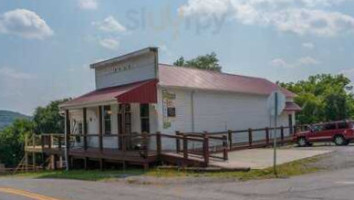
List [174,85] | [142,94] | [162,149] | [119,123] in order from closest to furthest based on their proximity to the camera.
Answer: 1. [162,149]
2. [142,94]
3. [174,85]
4. [119,123]

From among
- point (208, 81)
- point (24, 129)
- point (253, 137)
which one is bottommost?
point (253, 137)

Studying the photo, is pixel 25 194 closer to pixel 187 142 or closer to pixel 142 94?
pixel 187 142

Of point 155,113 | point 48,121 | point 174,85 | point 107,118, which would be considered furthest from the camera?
point 48,121

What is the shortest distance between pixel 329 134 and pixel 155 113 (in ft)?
42.6

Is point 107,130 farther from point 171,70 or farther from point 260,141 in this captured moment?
point 260,141

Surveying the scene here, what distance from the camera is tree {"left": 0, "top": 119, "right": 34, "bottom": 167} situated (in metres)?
79.9

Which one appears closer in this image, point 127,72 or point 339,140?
point 127,72

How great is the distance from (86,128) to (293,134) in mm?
14944

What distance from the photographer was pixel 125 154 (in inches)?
996

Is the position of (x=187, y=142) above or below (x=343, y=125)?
below

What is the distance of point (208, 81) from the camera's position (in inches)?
1278

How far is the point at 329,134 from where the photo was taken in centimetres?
3450

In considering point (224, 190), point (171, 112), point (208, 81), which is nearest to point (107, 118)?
point (171, 112)

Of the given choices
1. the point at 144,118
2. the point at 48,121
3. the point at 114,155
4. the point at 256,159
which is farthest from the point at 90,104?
the point at 48,121
